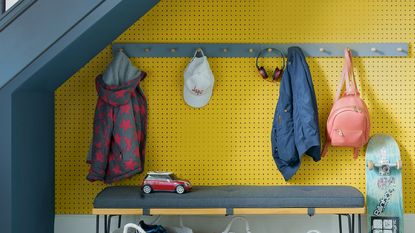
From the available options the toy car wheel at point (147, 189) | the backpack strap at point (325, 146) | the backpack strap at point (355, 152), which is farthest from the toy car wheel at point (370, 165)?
the toy car wheel at point (147, 189)

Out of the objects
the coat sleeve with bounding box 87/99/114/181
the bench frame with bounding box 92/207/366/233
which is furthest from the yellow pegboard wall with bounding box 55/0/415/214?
the bench frame with bounding box 92/207/366/233

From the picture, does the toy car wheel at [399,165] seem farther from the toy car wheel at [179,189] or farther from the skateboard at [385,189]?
the toy car wheel at [179,189]

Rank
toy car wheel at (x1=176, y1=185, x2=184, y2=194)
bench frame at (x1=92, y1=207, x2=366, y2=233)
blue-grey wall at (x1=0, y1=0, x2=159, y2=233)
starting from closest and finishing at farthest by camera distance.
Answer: blue-grey wall at (x1=0, y1=0, x2=159, y2=233) < bench frame at (x1=92, y1=207, x2=366, y2=233) < toy car wheel at (x1=176, y1=185, x2=184, y2=194)

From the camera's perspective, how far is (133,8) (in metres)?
3.42

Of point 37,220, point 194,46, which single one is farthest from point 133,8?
point 37,220

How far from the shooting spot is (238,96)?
12.5 ft

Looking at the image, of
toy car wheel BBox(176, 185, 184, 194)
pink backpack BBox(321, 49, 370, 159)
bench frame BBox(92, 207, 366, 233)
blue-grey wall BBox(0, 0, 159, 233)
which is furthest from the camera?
pink backpack BBox(321, 49, 370, 159)

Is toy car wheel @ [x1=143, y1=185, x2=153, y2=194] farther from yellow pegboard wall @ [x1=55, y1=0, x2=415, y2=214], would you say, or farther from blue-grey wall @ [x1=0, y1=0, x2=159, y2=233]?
blue-grey wall @ [x1=0, y1=0, x2=159, y2=233]

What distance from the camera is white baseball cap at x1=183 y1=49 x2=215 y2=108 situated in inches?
147

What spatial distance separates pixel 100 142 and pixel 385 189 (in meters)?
1.85

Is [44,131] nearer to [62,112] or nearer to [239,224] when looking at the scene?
[62,112]

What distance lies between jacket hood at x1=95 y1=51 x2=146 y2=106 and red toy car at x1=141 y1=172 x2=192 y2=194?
54cm

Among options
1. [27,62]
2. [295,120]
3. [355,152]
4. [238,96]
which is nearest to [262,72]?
[238,96]

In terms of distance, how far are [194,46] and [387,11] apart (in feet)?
4.23
